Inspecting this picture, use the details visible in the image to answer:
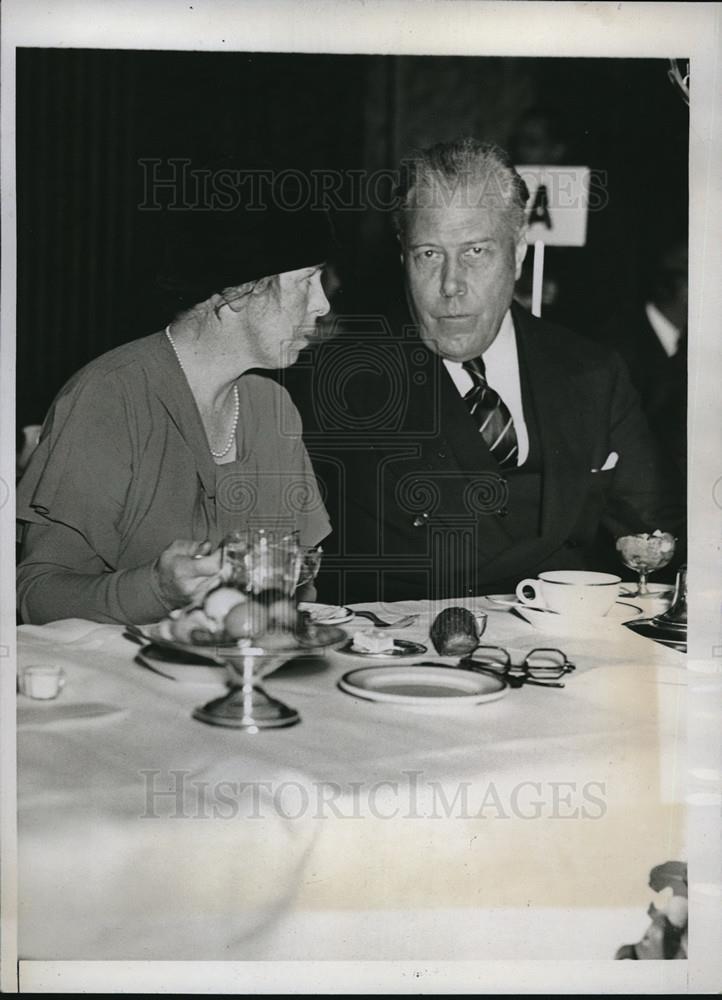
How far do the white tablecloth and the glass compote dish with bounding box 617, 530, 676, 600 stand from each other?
0.34ft

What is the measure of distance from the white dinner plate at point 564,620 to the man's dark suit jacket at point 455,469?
0.05 m

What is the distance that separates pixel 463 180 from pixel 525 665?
738 millimetres

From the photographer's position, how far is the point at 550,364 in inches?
63.8

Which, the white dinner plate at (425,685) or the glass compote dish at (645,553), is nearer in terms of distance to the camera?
Result: the white dinner plate at (425,685)

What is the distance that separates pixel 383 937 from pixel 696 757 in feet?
1.81

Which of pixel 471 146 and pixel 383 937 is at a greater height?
pixel 471 146

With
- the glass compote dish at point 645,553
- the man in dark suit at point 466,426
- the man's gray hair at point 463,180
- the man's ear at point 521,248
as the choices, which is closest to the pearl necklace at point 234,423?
the man in dark suit at point 466,426

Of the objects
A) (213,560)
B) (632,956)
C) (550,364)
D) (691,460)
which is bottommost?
(632,956)

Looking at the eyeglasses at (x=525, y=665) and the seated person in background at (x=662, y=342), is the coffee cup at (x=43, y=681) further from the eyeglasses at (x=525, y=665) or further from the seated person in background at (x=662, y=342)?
the seated person in background at (x=662, y=342)

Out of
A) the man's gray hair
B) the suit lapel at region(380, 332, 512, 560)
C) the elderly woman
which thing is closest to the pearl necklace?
the elderly woman

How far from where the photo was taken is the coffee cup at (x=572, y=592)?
160cm

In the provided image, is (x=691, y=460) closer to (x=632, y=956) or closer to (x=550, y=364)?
(x=550, y=364)

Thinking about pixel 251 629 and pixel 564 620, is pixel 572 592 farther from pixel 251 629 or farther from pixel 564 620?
pixel 251 629

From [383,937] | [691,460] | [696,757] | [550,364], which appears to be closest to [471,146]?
[550,364]
